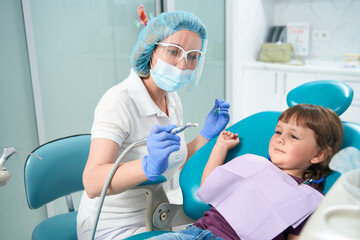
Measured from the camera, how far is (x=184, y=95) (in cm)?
295

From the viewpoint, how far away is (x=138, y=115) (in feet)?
4.29

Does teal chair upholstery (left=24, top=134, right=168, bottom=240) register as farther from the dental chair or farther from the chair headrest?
the chair headrest

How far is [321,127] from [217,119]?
447 mm

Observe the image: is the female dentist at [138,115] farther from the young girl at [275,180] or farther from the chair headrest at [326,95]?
the chair headrest at [326,95]

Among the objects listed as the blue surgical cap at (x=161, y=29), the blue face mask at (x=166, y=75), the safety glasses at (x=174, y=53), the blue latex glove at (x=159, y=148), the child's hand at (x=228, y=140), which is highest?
the blue surgical cap at (x=161, y=29)

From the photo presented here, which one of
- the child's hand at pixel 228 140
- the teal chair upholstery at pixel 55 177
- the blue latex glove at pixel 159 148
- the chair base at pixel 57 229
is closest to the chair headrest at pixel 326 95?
the child's hand at pixel 228 140

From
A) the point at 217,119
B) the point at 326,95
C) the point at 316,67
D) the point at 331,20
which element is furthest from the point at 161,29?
the point at 331,20

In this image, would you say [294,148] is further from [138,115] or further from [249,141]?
[138,115]

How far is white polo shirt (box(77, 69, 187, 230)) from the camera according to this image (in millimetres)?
1231

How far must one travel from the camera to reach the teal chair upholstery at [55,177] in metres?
1.37

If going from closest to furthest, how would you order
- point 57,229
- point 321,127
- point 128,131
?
point 321,127
point 128,131
point 57,229

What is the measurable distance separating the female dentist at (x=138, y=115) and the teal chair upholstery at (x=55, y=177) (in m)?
0.13

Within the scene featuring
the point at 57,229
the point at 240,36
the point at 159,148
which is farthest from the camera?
the point at 240,36

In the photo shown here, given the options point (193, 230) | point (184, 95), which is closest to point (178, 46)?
point (193, 230)
